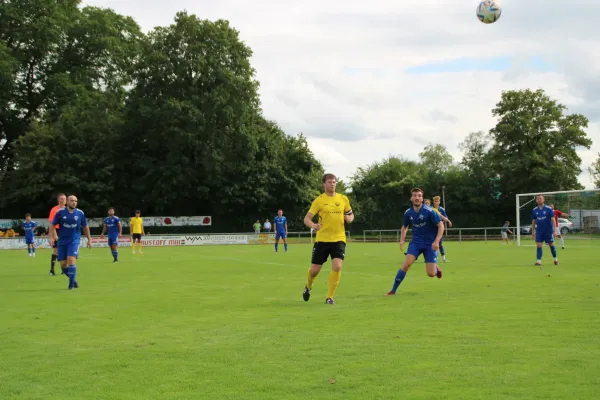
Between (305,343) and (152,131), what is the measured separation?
168 ft

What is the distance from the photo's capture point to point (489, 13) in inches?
874

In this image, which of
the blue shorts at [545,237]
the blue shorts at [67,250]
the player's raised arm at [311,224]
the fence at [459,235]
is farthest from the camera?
the fence at [459,235]

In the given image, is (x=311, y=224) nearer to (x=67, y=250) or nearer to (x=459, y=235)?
(x=67, y=250)

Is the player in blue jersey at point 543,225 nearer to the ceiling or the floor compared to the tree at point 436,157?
Result: nearer to the floor

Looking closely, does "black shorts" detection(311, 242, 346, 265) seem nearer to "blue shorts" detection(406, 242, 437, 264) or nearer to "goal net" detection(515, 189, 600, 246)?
"blue shorts" detection(406, 242, 437, 264)

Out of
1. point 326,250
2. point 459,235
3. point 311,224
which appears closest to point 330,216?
point 311,224

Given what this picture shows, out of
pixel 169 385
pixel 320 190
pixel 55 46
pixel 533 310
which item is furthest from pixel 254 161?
pixel 169 385

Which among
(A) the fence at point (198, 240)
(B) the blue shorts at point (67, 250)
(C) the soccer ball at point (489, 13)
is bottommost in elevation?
(A) the fence at point (198, 240)

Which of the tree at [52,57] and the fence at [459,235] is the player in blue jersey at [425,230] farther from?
the tree at [52,57]

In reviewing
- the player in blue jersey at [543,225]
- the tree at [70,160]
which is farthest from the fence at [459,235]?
the player in blue jersey at [543,225]

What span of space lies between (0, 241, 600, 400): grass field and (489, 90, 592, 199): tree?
5084 cm

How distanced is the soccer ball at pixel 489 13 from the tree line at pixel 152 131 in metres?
35.0

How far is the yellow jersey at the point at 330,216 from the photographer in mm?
12031

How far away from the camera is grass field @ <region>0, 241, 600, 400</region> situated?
6.16 meters
